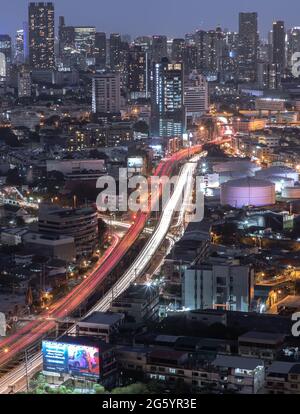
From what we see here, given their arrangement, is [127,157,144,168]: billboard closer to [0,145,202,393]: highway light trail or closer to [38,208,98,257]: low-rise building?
[0,145,202,393]: highway light trail

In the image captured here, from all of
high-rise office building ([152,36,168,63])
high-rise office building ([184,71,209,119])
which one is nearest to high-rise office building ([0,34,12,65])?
high-rise office building ([152,36,168,63])

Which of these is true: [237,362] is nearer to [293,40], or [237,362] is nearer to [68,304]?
[68,304]

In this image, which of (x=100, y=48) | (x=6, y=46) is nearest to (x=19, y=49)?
(x=6, y=46)

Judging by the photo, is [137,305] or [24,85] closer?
[137,305]

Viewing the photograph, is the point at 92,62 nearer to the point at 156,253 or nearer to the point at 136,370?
the point at 156,253

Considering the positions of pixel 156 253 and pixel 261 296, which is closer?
pixel 261 296

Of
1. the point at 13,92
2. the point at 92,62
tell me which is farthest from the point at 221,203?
the point at 92,62
